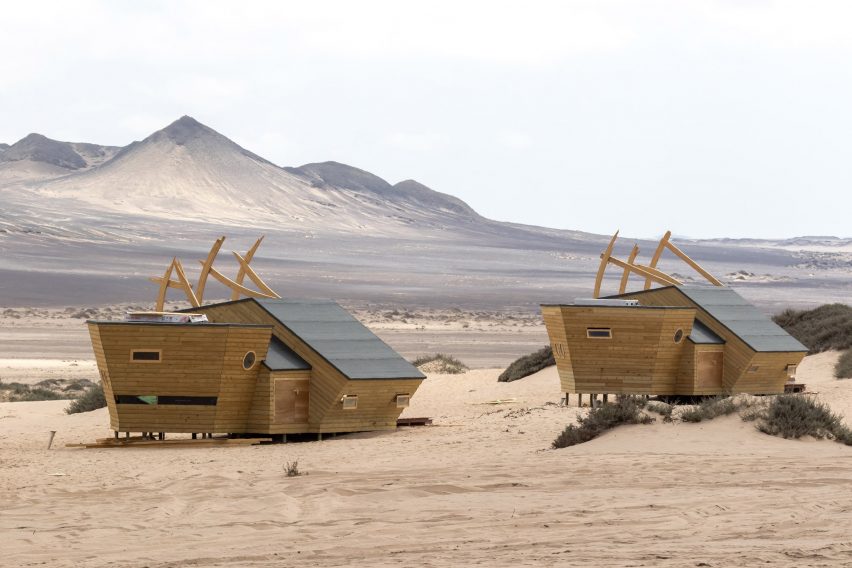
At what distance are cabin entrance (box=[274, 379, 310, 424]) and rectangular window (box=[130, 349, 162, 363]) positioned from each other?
6.57ft

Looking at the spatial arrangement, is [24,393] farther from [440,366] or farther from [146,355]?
[146,355]

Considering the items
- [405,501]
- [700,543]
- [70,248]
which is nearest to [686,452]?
[405,501]

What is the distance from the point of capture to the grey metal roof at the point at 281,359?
925 inches

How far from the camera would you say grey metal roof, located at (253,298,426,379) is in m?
23.8

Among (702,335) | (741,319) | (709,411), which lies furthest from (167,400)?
(741,319)

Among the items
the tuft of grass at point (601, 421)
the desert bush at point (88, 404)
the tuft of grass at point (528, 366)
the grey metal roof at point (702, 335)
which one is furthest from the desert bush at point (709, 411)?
the tuft of grass at point (528, 366)

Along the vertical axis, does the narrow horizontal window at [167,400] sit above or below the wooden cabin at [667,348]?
below

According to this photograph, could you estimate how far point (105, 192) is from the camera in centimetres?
19500

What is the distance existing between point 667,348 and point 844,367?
25.8ft

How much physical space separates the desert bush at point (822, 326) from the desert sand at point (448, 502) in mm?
16359

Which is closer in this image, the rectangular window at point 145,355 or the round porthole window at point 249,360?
the rectangular window at point 145,355

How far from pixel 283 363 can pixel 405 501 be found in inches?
329

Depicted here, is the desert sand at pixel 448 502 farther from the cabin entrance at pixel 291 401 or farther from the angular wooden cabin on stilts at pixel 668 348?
the angular wooden cabin on stilts at pixel 668 348

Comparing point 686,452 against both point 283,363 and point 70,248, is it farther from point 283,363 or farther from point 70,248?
point 70,248
